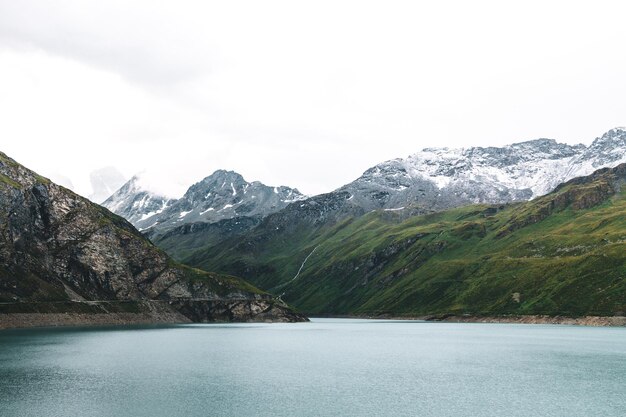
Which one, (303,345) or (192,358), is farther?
(303,345)

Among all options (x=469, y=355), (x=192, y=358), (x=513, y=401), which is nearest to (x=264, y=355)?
(x=192, y=358)

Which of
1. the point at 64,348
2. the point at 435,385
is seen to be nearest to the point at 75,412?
the point at 435,385

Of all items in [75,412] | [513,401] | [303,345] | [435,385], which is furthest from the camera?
[303,345]

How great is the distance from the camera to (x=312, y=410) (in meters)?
72.7

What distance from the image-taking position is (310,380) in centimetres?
9619

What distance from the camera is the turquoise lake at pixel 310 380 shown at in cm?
7369

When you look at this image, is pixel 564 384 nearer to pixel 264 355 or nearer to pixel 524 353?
pixel 524 353

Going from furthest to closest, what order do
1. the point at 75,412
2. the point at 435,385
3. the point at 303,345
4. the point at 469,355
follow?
1. the point at 303,345
2. the point at 469,355
3. the point at 435,385
4. the point at 75,412

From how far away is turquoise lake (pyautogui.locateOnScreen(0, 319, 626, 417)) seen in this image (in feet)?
242

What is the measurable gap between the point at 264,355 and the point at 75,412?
70736mm

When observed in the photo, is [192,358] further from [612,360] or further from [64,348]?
[612,360]

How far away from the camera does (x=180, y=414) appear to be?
69.8 meters

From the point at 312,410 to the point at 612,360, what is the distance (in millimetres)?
80438

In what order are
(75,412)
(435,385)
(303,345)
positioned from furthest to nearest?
1. (303,345)
2. (435,385)
3. (75,412)
